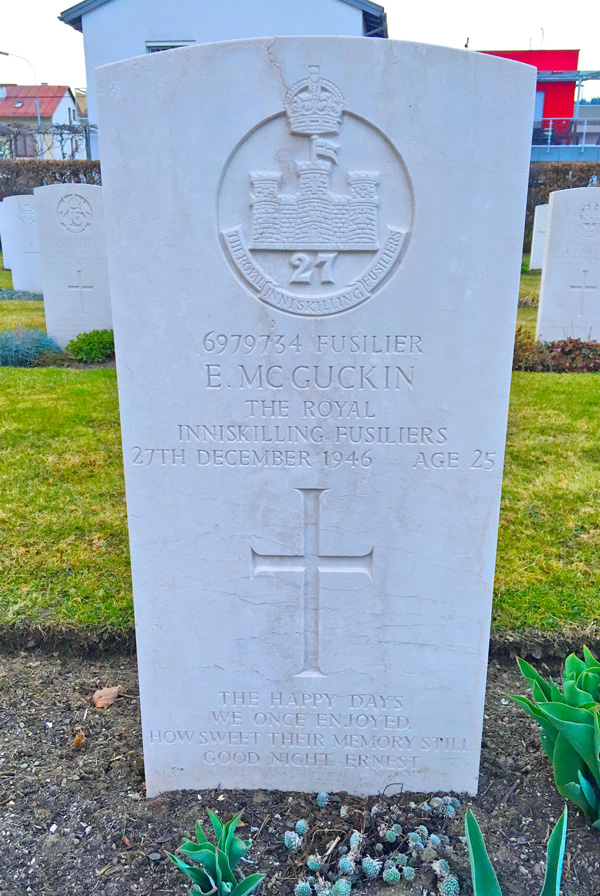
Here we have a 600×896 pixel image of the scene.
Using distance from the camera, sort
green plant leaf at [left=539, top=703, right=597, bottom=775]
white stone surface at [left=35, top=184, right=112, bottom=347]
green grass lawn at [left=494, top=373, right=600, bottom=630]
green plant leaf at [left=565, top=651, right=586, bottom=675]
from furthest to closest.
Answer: white stone surface at [left=35, top=184, right=112, bottom=347]
green grass lawn at [left=494, top=373, right=600, bottom=630]
green plant leaf at [left=565, top=651, right=586, bottom=675]
green plant leaf at [left=539, top=703, right=597, bottom=775]

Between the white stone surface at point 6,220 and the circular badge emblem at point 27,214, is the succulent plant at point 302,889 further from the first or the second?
the white stone surface at point 6,220

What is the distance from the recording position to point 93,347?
30.8 ft

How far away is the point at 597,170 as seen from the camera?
20625 mm

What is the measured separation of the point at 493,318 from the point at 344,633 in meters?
1.14

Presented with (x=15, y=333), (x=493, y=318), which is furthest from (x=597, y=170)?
(x=493, y=318)

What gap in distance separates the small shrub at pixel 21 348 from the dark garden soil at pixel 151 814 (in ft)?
23.3

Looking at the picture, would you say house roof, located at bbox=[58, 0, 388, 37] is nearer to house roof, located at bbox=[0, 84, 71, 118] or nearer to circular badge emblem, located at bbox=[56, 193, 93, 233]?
circular badge emblem, located at bbox=[56, 193, 93, 233]

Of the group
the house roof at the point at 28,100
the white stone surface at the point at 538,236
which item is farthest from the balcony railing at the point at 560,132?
the house roof at the point at 28,100

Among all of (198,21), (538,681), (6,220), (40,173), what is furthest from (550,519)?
(40,173)

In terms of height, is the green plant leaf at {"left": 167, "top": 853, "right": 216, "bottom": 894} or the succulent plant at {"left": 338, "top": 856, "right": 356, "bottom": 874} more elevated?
the green plant leaf at {"left": 167, "top": 853, "right": 216, "bottom": 894}

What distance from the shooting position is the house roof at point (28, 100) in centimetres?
4003

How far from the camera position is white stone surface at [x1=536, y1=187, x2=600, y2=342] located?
9.34 metres

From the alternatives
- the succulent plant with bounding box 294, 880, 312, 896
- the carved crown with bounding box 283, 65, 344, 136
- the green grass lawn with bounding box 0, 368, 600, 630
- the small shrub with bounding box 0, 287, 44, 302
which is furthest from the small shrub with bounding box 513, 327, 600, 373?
the small shrub with bounding box 0, 287, 44, 302

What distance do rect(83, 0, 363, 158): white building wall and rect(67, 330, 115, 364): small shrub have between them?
470 inches
